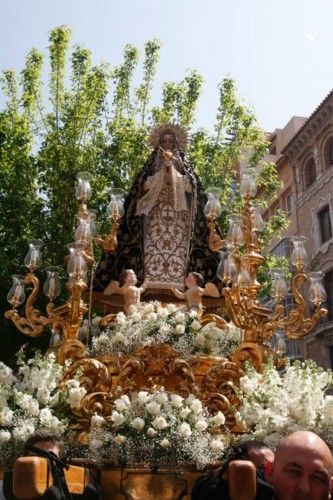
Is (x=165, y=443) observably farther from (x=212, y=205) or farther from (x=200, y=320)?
(x=212, y=205)

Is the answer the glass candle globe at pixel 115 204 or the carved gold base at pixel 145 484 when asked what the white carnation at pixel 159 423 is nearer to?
the carved gold base at pixel 145 484

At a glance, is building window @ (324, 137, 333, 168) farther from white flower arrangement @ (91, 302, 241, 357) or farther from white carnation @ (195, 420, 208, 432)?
white carnation @ (195, 420, 208, 432)

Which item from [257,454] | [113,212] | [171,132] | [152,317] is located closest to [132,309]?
[152,317]

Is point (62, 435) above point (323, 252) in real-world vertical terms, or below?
below

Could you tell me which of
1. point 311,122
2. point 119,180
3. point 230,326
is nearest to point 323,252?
point 311,122

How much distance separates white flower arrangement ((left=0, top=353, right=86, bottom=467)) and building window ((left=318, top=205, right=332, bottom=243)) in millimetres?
21620

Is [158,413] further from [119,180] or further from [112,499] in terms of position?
[119,180]

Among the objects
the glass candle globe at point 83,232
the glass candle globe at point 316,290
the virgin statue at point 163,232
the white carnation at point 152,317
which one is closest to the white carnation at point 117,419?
the white carnation at point 152,317

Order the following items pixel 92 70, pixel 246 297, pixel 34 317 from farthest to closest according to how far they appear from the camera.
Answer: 1. pixel 92 70
2. pixel 34 317
3. pixel 246 297

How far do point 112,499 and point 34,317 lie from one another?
3.64 m

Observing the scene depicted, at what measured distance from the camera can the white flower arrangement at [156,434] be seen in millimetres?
5426

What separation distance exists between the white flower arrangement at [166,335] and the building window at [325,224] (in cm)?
1993

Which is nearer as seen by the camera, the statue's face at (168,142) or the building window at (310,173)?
the statue's face at (168,142)

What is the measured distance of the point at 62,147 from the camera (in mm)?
16859
